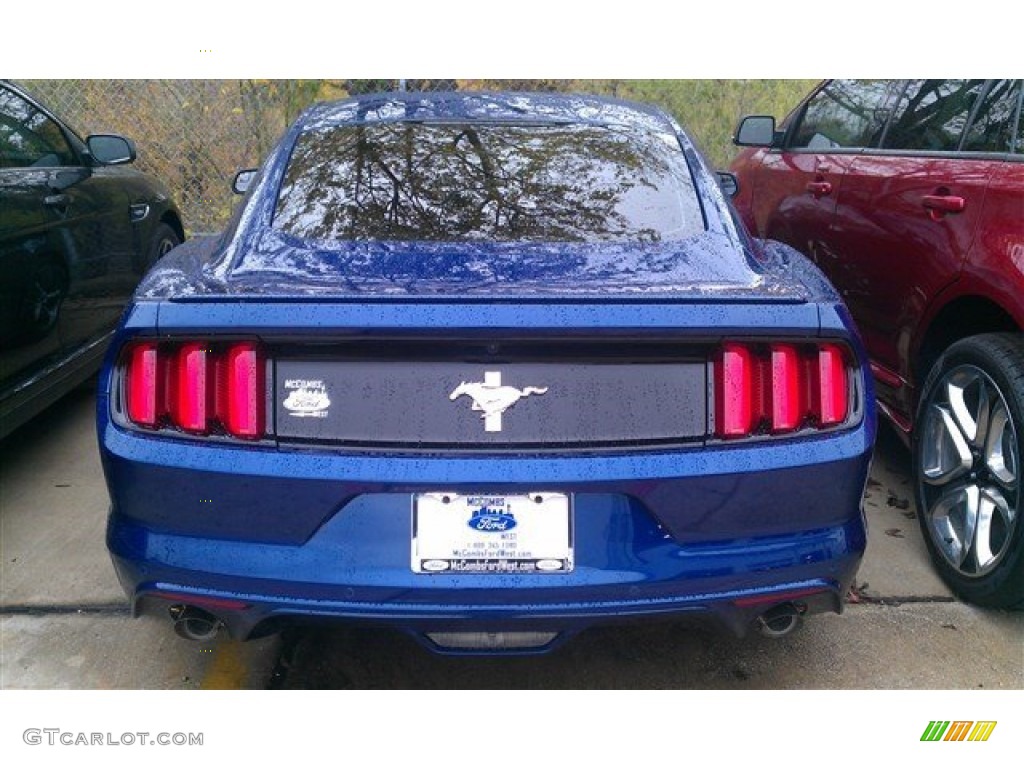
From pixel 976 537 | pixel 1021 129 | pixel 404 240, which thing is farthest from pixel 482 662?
pixel 1021 129

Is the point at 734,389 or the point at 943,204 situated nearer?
the point at 734,389

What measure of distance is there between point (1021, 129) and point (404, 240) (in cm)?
203

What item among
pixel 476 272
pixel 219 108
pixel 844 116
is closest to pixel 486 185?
pixel 476 272

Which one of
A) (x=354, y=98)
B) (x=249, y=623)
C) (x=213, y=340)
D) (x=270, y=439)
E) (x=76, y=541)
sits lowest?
(x=76, y=541)

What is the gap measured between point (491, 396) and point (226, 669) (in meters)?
1.35

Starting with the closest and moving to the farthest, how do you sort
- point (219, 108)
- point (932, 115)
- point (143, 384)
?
point (143, 384) → point (932, 115) → point (219, 108)

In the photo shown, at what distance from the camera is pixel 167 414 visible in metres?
2.18

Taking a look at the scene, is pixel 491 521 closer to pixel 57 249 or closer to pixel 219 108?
pixel 57 249

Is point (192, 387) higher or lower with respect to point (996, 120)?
lower

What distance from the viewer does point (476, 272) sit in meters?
2.24

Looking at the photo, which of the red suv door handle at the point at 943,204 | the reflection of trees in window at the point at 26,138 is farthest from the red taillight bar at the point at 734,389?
the reflection of trees in window at the point at 26,138

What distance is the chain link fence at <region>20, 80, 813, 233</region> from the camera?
7773 mm

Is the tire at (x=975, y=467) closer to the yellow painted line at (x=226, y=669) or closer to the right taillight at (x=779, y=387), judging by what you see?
the right taillight at (x=779, y=387)
